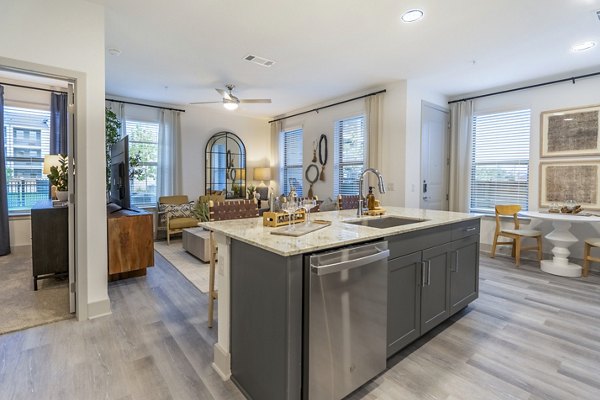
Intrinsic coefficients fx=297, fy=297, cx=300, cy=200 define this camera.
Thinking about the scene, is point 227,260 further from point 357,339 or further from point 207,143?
point 207,143

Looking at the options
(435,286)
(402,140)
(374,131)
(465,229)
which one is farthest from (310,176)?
(435,286)

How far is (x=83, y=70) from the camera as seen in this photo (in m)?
2.54

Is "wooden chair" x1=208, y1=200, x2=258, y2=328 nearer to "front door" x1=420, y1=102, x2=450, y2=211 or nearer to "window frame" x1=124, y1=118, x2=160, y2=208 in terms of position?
"front door" x1=420, y1=102, x2=450, y2=211

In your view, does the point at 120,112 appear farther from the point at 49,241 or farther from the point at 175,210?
the point at 49,241

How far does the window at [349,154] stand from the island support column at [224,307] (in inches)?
160

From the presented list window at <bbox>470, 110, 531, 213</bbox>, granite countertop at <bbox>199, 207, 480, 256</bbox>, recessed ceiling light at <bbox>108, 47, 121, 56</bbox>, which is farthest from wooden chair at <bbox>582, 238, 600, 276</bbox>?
recessed ceiling light at <bbox>108, 47, 121, 56</bbox>

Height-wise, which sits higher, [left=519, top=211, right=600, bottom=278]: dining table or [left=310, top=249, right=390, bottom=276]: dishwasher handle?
[left=310, top=249, right=390, bottom=276]: dishwasher handle

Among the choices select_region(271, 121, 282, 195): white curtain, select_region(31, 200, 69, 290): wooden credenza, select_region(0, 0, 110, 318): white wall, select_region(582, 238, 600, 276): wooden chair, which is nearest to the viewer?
select_region(0, 0, 110, 318): white wall

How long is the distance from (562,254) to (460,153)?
221 centimetres

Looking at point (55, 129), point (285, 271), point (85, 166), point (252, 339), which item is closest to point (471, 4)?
point (285, 271)

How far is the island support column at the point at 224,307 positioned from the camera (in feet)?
6.07

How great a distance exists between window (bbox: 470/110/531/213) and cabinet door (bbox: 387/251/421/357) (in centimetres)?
394

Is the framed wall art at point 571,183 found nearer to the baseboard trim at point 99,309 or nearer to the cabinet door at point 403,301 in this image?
the cabinet door at point 403,301

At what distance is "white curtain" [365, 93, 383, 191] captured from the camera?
16.5 feet
